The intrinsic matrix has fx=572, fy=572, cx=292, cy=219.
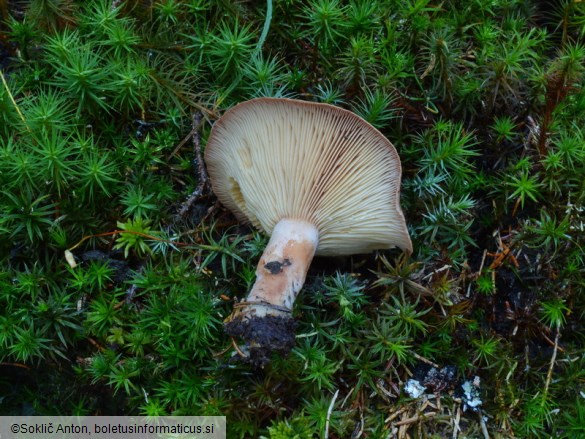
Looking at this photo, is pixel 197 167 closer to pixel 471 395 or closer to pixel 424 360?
pixel 424 360

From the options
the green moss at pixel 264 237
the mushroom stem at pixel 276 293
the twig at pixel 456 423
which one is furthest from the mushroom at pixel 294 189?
the twig at pixel 456 423

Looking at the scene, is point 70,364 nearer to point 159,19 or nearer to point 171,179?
point 171,179

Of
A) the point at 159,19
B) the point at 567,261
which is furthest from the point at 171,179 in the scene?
the point at 567,261

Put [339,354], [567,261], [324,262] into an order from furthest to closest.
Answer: [324,262]
[567,261]
[339,354]

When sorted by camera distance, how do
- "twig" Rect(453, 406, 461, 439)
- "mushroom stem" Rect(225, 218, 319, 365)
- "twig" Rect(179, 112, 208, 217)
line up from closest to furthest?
"mushroom stem" Rect(225, 218, 319, 365) → "twig" Rect(453, 406, 461, 439) → "twig" Rect(179, 112, 208, 217)

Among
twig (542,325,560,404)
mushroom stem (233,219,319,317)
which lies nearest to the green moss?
twig (542,325,560,404)

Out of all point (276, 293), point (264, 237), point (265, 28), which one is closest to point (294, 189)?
point (264, 237)

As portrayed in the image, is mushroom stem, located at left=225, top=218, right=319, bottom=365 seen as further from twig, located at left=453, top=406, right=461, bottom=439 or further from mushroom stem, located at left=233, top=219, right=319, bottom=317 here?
twig, located at left=453, top=406, right=461, bottom=439
